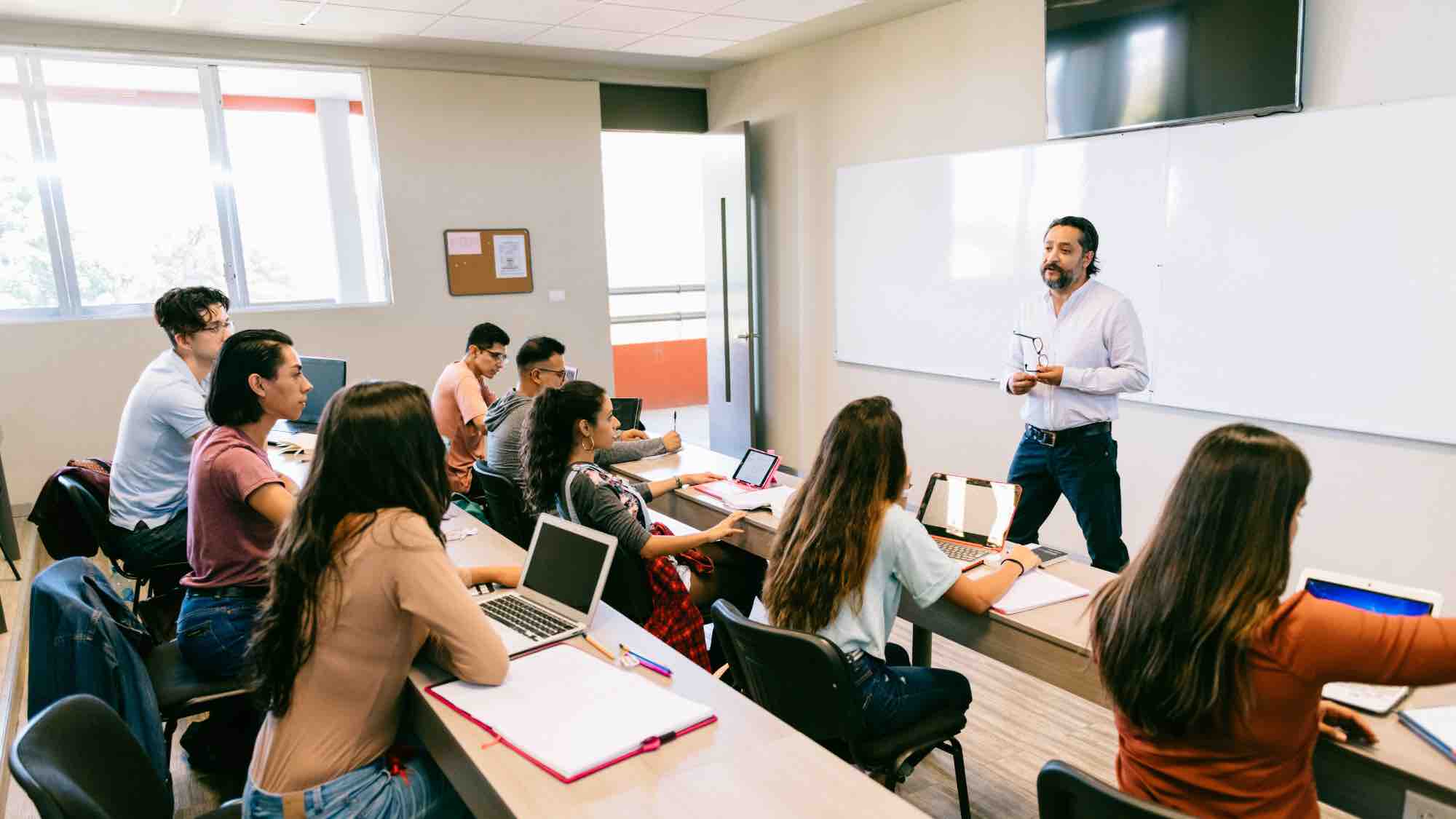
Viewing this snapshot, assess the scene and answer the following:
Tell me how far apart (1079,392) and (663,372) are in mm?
5893

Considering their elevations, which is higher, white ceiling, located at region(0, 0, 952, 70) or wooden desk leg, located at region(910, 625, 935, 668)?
white ceiling, located at region(0, 0, 952, 70)

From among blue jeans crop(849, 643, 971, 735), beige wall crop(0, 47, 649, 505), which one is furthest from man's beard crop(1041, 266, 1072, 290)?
beige wall crop(0, 47, 649, 505)

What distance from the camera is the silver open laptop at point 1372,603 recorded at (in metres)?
1.49

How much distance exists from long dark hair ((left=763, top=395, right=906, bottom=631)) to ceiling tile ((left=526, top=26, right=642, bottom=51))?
3965 millimetres

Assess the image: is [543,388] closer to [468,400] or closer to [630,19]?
[468,400]

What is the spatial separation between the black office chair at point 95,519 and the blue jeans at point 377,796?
1.71 metres

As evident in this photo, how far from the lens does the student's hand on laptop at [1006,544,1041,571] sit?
83.8 inches

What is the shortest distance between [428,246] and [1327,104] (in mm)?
4922

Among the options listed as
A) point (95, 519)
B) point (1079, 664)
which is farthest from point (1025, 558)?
point (95, 519)

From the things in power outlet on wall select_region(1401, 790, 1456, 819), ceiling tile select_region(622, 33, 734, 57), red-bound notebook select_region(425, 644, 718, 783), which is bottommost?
power outlet on wall select_region(1401, 790, 1456, 819)

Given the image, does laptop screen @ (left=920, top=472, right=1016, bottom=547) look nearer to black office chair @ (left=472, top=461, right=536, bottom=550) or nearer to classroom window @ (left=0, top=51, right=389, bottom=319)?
black office chair @ (left=472, top=461, right=536, bottom=550)

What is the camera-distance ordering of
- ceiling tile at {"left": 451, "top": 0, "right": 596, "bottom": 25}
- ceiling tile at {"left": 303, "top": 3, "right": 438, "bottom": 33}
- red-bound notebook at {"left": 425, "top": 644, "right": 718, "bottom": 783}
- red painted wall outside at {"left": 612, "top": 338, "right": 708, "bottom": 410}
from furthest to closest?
red painted wall outside at {"left": 612, "top": 338, "right": 708, "bottom": 410} → ceiling tile at {"left": 303, "top": 3, "right": 438, "bottom": 33} → ceiling tile at {"left": 451, "top": 0, "right": 596, "bottom": 25} → red-bound notebook at {"left": 425, "top": 644, "right": 718, "bottom": 783}

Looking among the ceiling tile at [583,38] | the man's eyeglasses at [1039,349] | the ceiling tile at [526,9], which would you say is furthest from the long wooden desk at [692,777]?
the ceiling tile at [583,38]

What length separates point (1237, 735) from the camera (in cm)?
128
